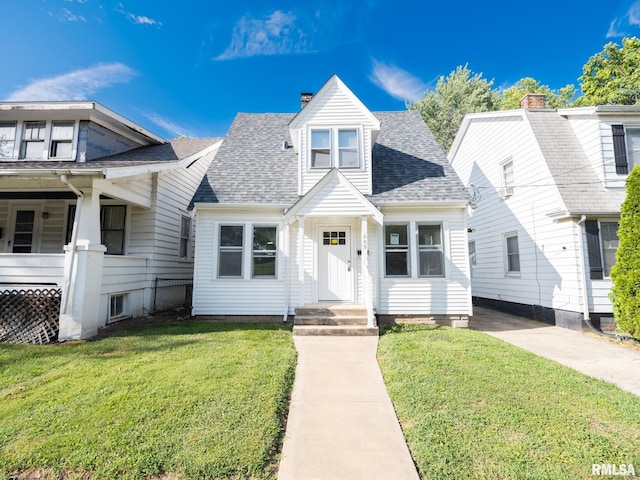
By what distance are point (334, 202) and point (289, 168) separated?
241cm

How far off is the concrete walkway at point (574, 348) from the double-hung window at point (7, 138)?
14128mm


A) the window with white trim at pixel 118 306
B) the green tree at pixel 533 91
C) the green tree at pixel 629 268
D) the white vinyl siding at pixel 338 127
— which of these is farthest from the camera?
the green tree at pixel 533 91

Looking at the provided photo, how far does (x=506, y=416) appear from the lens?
319 centimetres

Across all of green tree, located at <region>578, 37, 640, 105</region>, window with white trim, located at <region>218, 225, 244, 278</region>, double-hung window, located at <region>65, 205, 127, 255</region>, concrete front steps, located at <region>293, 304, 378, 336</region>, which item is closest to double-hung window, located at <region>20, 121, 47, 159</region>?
double-hung window, located at <region>65, 205, 127, 255</region>

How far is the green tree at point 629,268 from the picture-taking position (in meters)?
6.48

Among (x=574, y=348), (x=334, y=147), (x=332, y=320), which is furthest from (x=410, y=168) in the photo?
(x=574, y=348)

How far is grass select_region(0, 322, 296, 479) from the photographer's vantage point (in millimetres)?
2436

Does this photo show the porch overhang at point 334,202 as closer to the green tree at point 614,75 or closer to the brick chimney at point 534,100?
the brick chimney at point 534,100

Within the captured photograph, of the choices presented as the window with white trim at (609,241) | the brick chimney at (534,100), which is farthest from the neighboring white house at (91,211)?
the window with white trim at (609,241)

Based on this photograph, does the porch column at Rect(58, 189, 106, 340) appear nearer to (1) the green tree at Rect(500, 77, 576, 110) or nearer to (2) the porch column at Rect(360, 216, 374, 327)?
(2) the porch column at Rect(360, 216, 374, 327)

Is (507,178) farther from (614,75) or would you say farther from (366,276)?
(614,75)

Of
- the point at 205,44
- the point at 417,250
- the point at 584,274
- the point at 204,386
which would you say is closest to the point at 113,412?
the point at 204,386

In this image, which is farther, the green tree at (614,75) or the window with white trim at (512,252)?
the green tree at (614,75)
